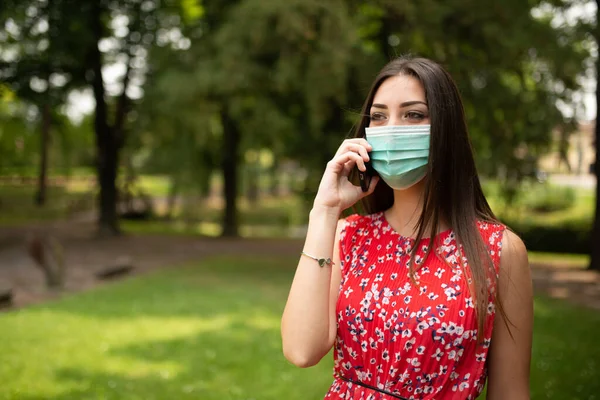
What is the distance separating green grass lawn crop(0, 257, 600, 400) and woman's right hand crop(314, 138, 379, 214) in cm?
497

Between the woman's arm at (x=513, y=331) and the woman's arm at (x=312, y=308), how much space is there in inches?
23.4

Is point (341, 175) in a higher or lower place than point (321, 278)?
higher

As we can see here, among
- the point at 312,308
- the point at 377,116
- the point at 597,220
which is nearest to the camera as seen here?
the point at 312,308

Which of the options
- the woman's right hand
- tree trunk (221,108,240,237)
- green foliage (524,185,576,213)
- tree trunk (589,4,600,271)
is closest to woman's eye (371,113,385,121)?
the woman's right hand

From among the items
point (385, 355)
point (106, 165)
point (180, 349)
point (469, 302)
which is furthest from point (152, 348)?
point (106, 165)

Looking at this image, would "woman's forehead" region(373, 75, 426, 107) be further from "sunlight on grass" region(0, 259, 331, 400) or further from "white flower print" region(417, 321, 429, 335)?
"sunlight on grass" region(0, 259, 331, 400)

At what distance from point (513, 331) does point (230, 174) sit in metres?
23.4

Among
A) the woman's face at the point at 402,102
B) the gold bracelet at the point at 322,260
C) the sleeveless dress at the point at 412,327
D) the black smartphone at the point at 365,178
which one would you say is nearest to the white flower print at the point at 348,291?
the sleeveless dress at the point at 412,327

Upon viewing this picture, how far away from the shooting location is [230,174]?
2542 centimetres

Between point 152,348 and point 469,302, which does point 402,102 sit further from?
point 152,348

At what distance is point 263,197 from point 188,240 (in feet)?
82.8

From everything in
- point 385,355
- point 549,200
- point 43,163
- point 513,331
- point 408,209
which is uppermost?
point 408,209

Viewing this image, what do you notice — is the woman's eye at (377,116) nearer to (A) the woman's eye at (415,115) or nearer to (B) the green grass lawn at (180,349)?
(A) the woman's eye at (415,115)

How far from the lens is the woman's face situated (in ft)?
8.13
